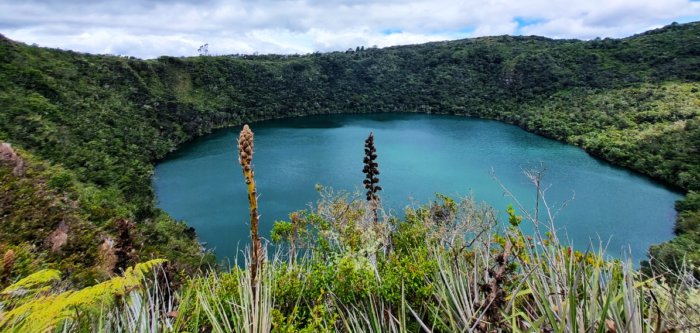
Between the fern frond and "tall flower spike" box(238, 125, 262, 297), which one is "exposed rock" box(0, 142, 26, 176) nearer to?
the fern frond

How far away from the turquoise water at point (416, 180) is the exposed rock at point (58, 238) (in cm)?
674

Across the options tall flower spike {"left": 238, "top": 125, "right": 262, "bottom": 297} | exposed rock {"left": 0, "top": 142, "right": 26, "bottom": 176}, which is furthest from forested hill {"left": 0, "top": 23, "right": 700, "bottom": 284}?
tall flower spike {"left": 238, "top": 125, "right": 262, "bottom": 297}

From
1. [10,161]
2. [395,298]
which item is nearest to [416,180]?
[395,298]

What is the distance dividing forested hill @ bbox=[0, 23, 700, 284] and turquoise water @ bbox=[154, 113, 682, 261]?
2569mm

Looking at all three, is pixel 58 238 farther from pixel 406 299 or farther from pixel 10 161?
pixel 406 299

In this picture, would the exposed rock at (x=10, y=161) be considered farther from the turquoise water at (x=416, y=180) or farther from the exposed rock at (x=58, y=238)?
the turquoise water at (x=416, y=180)

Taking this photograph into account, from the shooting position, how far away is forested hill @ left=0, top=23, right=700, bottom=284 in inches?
674

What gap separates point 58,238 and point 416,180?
1156 inches

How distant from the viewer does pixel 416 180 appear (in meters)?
34.4

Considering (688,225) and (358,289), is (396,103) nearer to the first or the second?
(688,225)

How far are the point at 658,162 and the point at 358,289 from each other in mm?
47017

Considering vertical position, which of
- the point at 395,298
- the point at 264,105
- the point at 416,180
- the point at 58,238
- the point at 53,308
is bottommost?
the point at 416,180

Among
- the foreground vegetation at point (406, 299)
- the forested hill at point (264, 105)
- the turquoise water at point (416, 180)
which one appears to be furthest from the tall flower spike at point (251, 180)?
the turquoise water at point (416, 180)

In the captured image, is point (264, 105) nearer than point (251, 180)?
No
